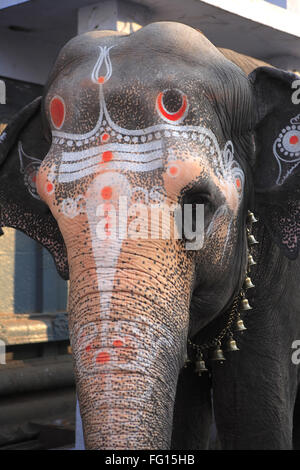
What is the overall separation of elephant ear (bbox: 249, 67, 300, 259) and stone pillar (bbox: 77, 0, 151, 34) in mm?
1192

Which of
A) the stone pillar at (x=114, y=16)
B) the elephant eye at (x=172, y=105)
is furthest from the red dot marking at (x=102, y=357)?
the stone pillar at (x=114, y=16)

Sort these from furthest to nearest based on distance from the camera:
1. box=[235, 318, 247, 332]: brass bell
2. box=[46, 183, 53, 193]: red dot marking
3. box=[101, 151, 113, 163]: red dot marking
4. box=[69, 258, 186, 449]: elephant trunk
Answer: box=[235, 318, 247, 332]: brass bell → box=[46, 183, 53, 193]: red dot marking → box=[101, 151, 113, 163]: red dot marking → box=[69, 258, 186, 449]: elephant trunk

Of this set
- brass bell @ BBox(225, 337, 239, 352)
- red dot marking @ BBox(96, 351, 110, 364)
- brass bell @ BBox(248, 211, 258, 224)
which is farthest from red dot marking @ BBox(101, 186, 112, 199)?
brass bell @ BBox(225, 337, 239, 352)

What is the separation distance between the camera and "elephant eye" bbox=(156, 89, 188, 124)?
2.13 m

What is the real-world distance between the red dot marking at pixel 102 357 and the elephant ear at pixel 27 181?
2.49 ft

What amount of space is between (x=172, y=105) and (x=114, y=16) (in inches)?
58.5

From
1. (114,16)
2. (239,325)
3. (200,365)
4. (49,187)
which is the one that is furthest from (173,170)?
(114,16)

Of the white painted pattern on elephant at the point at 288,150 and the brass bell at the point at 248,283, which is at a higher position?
the white painted pattern on elephant at the point at 288,150

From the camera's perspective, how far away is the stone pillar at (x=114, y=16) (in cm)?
348

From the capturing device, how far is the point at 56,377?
197 inches

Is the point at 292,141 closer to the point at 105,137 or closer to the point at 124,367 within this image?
the point at 105,137

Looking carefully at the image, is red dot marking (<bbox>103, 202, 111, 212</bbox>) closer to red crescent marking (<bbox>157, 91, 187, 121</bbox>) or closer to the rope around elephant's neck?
red crescent marking (<bbox>157, 91, 187, 121</bbox>)

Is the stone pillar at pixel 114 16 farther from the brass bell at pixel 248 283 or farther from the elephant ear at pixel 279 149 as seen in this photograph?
the brass bell at pixel 248 283

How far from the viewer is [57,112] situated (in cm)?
225
